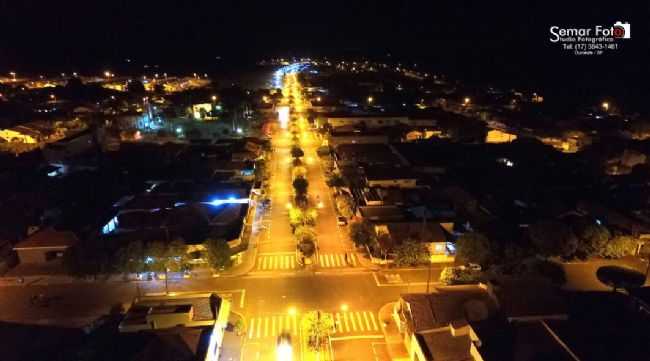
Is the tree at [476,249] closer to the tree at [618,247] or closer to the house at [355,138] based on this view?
the tree at [618,247]

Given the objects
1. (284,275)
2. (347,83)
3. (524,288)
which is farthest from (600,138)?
(347,83)

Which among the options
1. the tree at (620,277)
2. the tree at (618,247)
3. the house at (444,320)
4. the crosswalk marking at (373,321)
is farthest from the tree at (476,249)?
the tree at (618,247)

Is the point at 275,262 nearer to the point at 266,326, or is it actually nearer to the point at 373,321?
the point at 266,326

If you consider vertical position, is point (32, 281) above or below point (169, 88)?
below

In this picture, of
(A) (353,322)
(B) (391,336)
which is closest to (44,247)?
(A) (353,322)

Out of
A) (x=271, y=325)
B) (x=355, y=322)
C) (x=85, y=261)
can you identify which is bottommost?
(x=355, y=322)

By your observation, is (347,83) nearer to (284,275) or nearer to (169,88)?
(169,88)
